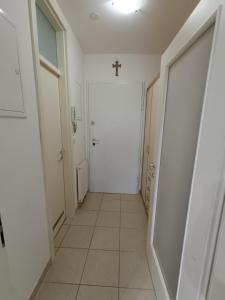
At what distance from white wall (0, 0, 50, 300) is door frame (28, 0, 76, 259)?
0.06 metres

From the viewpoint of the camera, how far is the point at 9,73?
87 centimetres

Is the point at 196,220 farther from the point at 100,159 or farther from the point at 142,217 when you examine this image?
the point at 100,159

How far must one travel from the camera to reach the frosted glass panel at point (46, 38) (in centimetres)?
136

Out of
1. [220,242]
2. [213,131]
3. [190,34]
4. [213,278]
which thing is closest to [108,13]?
[190,34]

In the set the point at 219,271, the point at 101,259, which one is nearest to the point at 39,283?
the point at 101,259

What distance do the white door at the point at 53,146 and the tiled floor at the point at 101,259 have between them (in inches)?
13.5

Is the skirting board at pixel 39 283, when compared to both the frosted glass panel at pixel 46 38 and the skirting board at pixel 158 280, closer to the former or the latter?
the skirting board at pixel 158 280

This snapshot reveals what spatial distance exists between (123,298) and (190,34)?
74.0 inches

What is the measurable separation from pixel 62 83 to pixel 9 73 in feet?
3.14

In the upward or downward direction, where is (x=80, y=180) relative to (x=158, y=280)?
upward

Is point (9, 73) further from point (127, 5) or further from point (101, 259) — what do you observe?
point (101, 259)

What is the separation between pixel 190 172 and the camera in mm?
784

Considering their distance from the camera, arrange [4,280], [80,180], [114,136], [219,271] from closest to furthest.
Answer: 1. [219,271]
2. [4,280]
3. [80,180]
4. [114,136]

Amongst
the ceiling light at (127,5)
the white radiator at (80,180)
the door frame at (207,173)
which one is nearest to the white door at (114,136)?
the white radiator at (80,180)
